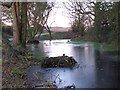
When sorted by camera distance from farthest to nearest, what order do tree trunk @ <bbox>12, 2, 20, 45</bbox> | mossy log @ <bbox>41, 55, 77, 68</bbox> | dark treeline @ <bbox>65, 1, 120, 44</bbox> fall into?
tree trunk @ <bbox>12, 2, 20, 45</bbox>
dark treeline @ <bbox>65, 1, 120, 44</bbox>
mossy log @ <bbox>41, 55, 77, 68</bbox>

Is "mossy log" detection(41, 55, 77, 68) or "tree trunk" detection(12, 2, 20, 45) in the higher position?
"tree trunk" detection(12, 2, 20, 45)

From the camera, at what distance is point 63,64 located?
18.0 ft

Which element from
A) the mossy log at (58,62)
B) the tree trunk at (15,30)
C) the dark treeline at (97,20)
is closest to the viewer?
the mossy log at (58,62)

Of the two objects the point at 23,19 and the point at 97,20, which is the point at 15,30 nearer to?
the point at 23,19

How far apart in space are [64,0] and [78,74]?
437cm

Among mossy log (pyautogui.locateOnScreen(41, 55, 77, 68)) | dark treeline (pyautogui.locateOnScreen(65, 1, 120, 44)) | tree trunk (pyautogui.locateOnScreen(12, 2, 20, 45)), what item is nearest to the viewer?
mossy log (pyautogui.locateOnScreen(41, 55, 77, 68))

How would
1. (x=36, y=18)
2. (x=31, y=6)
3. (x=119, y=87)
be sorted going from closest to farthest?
(x=119, y=87) < (x=31, y=6) < (x=36, y=18)

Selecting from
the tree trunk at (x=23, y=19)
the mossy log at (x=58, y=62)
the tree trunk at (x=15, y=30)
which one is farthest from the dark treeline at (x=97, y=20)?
the tree trunk at (x=15, y=30)

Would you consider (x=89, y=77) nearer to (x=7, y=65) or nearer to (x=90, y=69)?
(x=90, y=69)

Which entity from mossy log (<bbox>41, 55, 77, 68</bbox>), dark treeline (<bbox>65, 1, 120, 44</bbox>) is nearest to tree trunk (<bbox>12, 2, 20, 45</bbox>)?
dark treeline (<bbox>65, 1, 120, 44</bbox>)

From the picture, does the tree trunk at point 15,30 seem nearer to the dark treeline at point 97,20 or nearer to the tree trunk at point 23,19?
the tree trunk at point 23,19

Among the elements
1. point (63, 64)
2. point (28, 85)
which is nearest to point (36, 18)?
point (63, 64)

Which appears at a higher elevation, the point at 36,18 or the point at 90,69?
the point at 36,18

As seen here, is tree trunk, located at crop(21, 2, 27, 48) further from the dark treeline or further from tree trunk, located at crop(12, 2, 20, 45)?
the dark treeline
